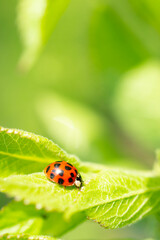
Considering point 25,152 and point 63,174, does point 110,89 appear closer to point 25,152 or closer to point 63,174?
point 63,174

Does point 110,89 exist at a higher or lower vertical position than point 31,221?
higher

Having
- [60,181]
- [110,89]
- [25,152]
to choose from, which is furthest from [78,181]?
[110,89]

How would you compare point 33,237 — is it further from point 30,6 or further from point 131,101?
point 131,101

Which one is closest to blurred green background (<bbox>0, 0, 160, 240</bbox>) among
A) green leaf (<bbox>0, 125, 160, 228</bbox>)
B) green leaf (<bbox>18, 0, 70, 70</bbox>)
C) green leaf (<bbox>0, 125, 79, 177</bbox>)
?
green leaf (<bbox>18, 0, 70, 70</bbox>)

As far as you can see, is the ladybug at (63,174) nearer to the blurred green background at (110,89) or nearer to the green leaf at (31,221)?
the green leaf at (31,221)

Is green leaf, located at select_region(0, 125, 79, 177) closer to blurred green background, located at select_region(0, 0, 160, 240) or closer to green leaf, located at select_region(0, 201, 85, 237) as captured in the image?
green leaf, located at select_region(0, 201, 85, 237)

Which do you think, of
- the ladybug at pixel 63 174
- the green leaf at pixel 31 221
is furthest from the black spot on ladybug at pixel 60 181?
the green leaf at pixel 31 221
